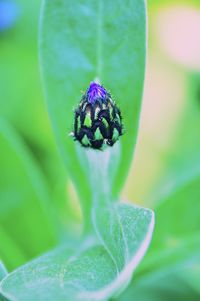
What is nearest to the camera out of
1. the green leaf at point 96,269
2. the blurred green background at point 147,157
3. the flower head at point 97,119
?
the green leaf at point 96,269

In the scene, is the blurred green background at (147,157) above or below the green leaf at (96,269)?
below

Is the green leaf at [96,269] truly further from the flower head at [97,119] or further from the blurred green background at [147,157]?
the blurred green background at [147,157]

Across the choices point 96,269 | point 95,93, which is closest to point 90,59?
point 95,93

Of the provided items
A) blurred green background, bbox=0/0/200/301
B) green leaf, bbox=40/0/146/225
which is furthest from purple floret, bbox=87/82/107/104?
blurred green background, bbox=0/0/200/301

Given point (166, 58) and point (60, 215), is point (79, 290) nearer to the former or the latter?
point (60, 215)

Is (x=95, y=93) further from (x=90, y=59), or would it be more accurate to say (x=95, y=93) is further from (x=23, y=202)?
(x=23, y=202)

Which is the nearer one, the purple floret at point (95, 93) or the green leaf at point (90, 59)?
the purple floret at point (95, 93)

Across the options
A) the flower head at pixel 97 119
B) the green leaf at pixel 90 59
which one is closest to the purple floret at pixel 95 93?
the flower head at pixel 97 119
